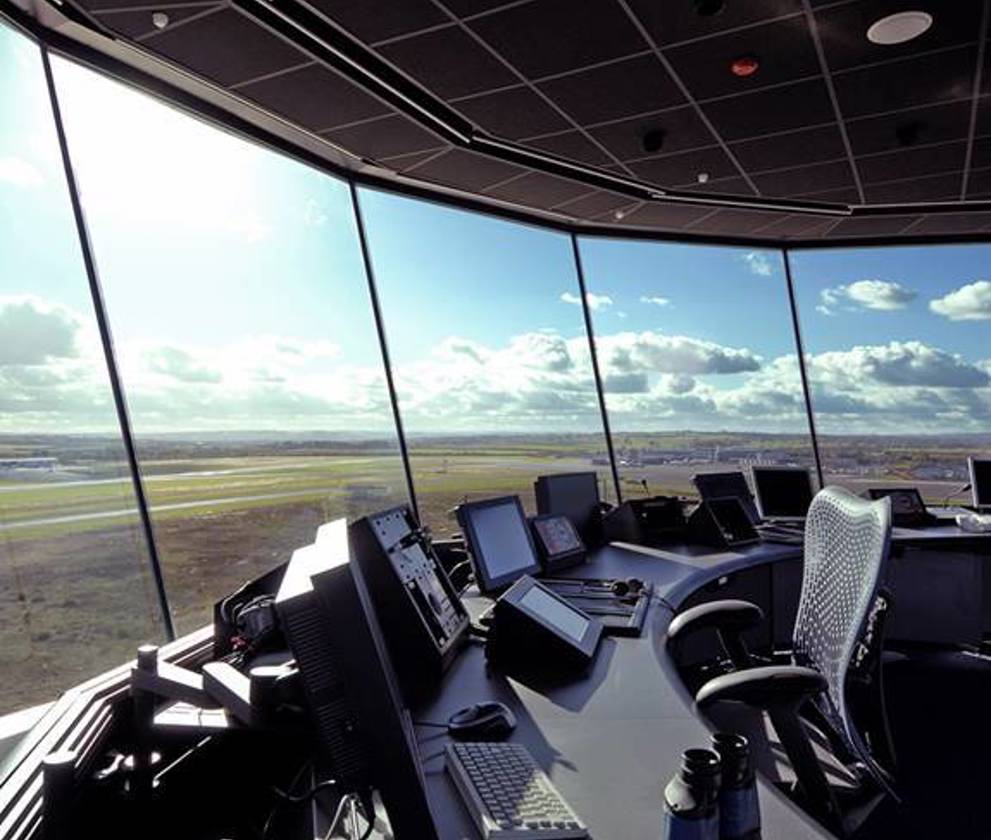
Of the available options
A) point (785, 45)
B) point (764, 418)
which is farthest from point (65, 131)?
point (764, 418)

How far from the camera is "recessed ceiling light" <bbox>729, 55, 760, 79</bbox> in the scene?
9.23 ft

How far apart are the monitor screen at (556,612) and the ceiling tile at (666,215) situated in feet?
11.1

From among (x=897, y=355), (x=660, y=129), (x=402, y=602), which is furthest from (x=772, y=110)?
(x=897, y=355)

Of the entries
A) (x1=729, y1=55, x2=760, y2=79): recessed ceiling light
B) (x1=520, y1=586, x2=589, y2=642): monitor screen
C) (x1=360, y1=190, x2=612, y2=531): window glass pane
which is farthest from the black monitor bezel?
(x1=729, y1=55, x2=760, y2=79): recessed ceiling light

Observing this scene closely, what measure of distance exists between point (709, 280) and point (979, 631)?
3.14 m

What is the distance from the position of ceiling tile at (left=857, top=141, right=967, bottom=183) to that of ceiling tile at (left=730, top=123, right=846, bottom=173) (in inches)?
10.7

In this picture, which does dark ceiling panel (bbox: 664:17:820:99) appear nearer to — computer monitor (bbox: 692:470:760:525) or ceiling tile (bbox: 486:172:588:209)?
ceiling tile (bbox: 486:172:588:209)

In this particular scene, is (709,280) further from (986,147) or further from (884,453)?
(986,147)

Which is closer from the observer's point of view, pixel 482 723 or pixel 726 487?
pixel 482 723

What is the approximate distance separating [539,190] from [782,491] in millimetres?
2515

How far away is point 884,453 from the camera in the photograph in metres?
→ 5.31

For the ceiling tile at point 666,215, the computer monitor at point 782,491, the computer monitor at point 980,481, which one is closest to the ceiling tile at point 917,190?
the ceiling tile at point 666,215

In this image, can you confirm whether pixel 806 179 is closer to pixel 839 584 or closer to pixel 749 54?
pixel 749 54

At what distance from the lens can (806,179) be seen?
430 centimetres
